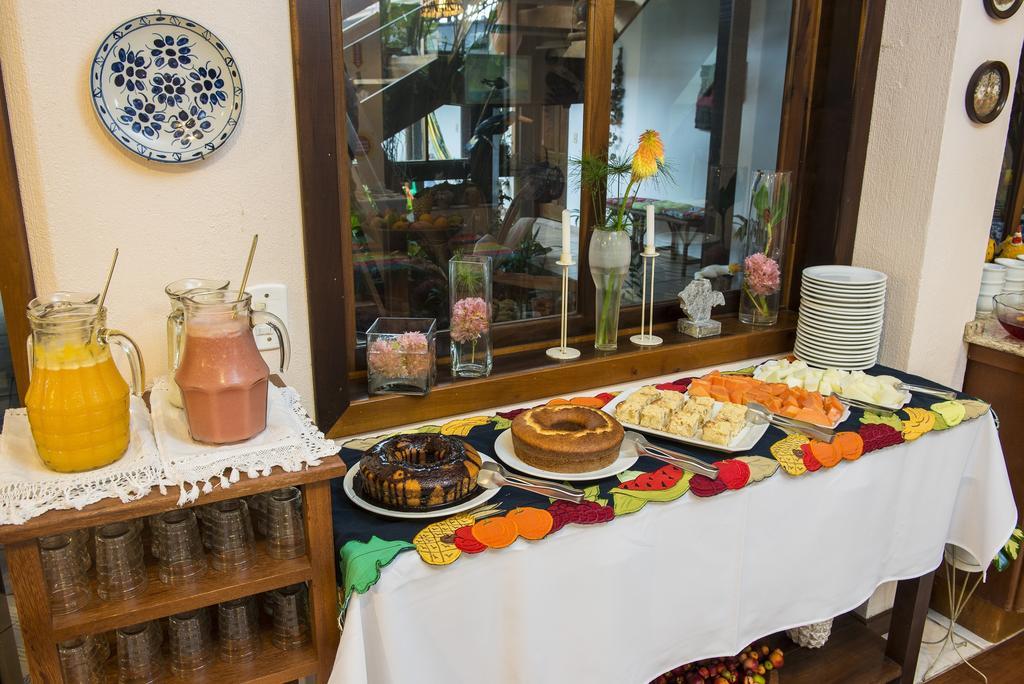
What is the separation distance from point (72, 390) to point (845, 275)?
1.73 metres

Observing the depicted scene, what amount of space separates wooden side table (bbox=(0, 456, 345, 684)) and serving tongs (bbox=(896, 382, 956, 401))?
1.34m

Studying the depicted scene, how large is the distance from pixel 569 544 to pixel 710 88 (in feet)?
4.43

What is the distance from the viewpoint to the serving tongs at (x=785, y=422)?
1.52 metres

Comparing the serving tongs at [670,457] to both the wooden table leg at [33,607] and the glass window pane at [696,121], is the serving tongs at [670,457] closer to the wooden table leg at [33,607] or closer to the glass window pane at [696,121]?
the glass window pane at [696,121]

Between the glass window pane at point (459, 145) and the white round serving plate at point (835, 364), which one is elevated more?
the glass window pane at point (459, 145)

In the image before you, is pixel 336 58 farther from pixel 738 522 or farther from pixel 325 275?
pixel 738 522

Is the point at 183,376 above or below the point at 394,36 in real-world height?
below

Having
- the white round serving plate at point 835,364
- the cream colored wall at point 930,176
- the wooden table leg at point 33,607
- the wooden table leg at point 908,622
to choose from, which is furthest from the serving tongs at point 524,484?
the cream colored wall at point 930,176

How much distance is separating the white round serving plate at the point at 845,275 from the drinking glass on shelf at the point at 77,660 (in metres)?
1.66

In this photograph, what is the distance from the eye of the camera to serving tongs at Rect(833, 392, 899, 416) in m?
1.65

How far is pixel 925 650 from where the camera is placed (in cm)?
217

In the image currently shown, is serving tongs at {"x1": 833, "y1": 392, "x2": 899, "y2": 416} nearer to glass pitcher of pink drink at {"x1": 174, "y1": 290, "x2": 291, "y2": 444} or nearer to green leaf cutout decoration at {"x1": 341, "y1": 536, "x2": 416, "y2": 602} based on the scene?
green leaf cutout decoration at {"x1": 341, "y1": 536, "x2": 416, "y2": 602}

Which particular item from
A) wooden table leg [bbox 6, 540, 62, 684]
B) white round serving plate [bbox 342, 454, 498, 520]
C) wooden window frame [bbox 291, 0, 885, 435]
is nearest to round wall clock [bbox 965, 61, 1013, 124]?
wooden window frame [bbox 291, 0, 885, 435]

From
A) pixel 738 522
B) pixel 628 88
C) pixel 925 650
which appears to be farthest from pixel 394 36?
pixel 925 650
